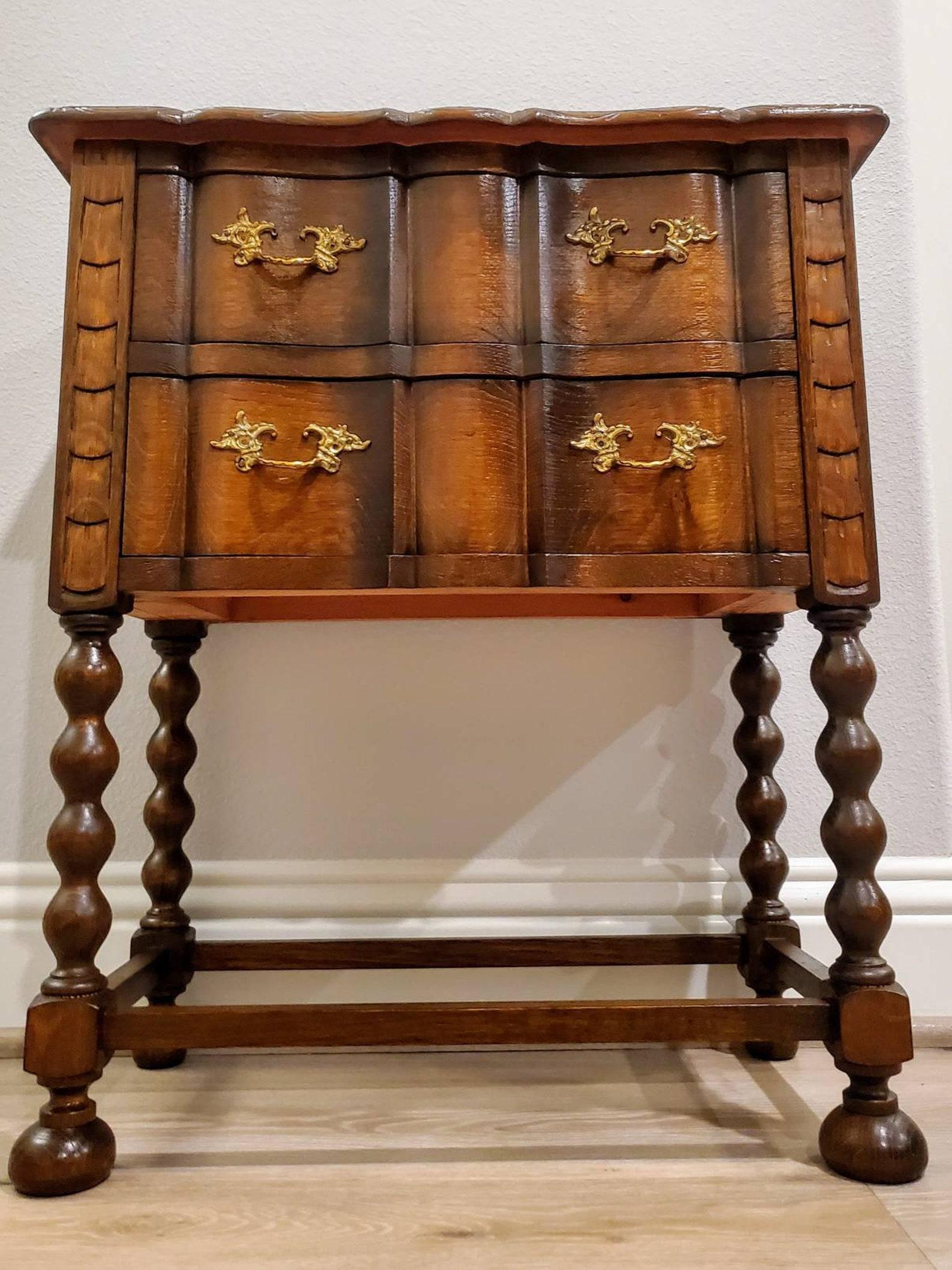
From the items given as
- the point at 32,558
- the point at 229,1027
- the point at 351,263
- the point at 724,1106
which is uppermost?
the point at 351,263

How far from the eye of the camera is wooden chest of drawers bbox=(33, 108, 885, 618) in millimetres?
740

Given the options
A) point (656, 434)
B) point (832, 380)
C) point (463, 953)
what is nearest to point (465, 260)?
point (656, 434)

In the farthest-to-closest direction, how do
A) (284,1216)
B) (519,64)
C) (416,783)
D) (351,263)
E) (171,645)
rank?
(519,64) < (416,783) < (171,645) < (351,263) < (284,1216)

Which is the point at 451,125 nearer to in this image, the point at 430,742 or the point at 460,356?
the point at 460,356

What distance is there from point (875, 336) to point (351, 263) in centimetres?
76

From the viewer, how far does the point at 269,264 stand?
76cm

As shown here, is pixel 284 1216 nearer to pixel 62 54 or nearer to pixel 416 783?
pixel 416 783

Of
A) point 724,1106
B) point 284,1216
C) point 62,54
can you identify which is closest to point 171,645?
point 284,1216

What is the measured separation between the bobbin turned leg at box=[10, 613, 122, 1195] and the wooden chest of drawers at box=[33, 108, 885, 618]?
0.22ft

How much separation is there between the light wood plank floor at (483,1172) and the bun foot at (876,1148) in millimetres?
12

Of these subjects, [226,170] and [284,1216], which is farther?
[226,170]

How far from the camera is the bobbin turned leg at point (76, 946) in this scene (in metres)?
0.69

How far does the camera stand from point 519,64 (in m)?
1.24

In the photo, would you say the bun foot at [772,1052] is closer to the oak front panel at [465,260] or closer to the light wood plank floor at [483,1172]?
the light wood plank floor at [483,1172]
